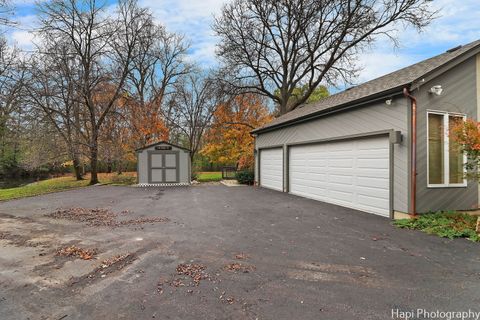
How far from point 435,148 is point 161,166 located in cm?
1431

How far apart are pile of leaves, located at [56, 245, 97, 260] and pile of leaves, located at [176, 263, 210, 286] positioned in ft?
5.23

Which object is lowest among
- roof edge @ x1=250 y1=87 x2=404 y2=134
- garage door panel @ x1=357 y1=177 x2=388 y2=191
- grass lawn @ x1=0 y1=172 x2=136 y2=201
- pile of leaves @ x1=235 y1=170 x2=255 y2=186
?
grass lawn @ x1=0 y1=172 x2=136 y2=201

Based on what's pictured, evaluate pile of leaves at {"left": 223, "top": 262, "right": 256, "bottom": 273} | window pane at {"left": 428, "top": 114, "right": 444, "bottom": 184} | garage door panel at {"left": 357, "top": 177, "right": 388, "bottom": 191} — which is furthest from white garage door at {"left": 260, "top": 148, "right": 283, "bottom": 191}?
pile of leaves at {"left": 223, "top": 262, "right": 256, "bottom": 273}

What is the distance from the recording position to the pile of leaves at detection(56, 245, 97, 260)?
446cm

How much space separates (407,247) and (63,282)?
5255 millimetres

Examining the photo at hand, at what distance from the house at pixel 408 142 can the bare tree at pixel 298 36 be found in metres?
12.2

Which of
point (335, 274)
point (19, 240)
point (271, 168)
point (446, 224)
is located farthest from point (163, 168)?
point (335, 274)

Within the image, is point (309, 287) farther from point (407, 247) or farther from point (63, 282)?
point (63, 282)

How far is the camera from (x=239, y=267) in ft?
12.9

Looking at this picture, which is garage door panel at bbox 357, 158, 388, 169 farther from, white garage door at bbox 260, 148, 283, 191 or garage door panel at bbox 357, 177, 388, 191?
white garage door at bbox 260, 148, 283, 191

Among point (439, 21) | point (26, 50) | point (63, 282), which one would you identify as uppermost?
point (439, 21)

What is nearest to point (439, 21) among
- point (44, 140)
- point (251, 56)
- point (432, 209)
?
point (251, 56)

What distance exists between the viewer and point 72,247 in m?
4.92

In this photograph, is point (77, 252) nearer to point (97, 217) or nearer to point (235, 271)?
point (235, 271)
